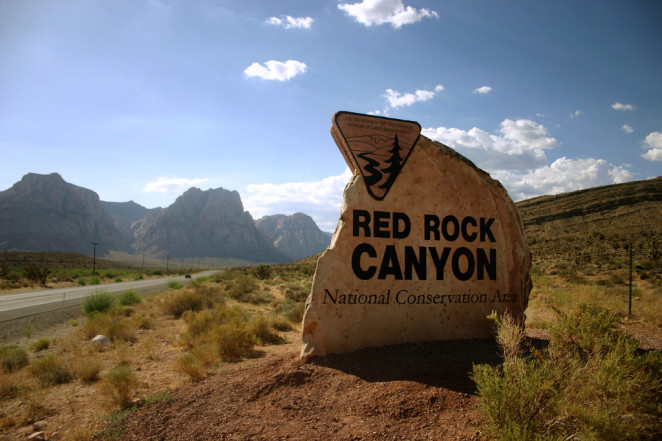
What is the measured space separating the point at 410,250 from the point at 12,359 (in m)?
8.33

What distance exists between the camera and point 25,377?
7.12 meters

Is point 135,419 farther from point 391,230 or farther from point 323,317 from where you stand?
point 391,230

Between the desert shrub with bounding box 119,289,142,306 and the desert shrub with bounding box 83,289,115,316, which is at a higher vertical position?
the desert shrub with bounding box 83,289,115,316

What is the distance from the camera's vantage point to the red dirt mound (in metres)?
3.78

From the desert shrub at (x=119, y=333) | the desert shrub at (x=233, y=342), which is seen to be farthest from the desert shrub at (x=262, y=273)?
the desert shrub at (x=233, y=342)

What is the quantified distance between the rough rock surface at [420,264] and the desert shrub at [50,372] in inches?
188

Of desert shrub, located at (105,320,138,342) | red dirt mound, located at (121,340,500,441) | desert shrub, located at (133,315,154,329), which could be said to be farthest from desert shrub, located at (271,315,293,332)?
red dirt mound, located at (121,340,500,441)

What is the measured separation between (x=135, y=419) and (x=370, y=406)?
2.97 metres

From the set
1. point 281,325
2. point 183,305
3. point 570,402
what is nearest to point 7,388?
point 281,325

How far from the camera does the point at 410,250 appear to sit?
250 inches

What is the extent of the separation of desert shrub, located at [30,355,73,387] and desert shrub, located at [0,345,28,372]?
0.73 meters

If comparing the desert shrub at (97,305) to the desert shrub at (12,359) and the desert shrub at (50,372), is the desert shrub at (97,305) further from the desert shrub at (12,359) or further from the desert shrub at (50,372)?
the desert shrub at (50,372)

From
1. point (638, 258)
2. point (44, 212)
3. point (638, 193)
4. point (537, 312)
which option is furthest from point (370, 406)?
point (44, 212)

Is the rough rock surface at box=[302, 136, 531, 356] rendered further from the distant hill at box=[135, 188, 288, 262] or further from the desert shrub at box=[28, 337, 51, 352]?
the distant hill at box=[135, 188, 288, 262]
